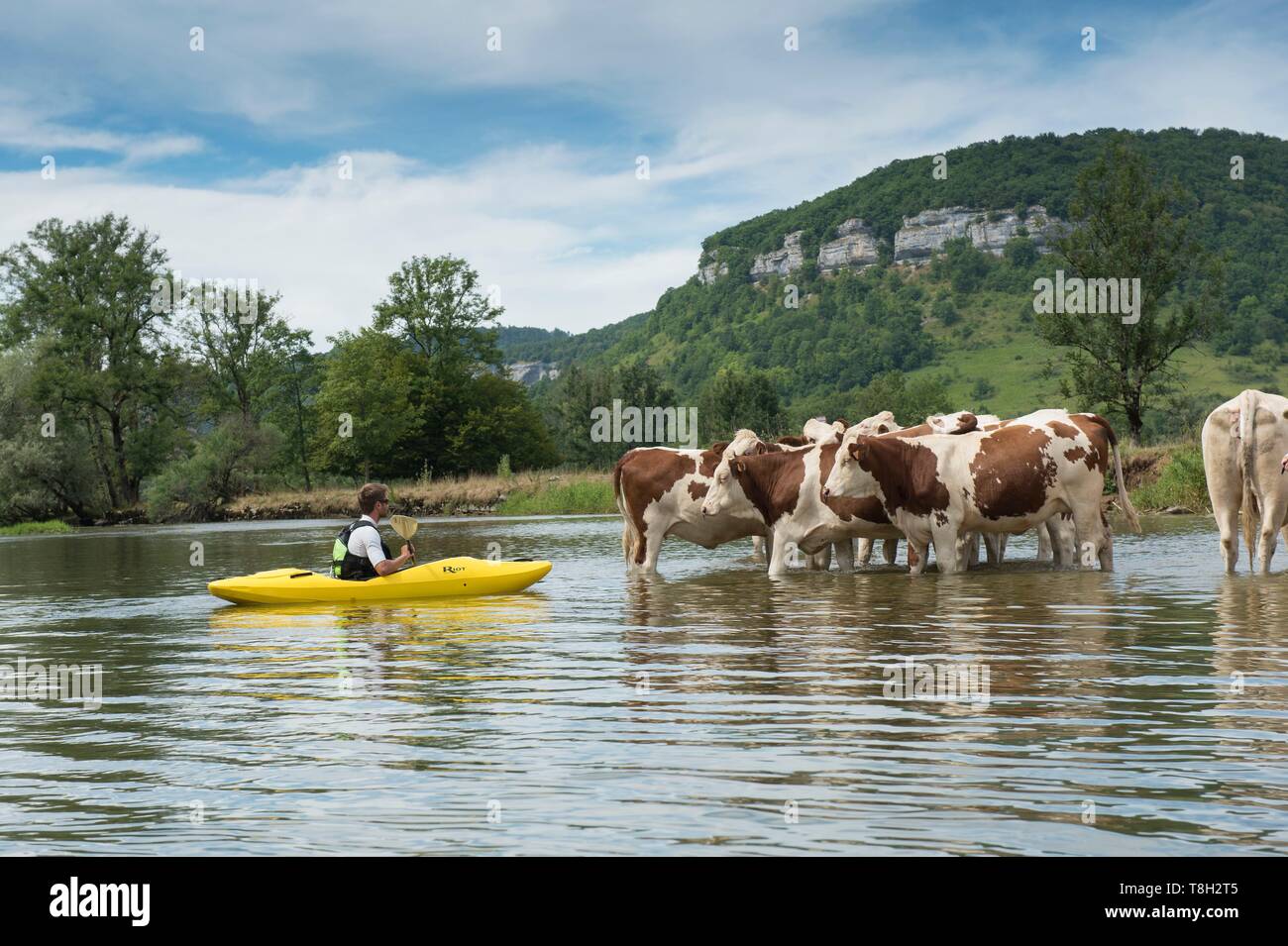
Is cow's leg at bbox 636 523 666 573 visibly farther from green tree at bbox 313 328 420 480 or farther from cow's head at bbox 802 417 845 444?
green tree at bbox 313 328 420 480

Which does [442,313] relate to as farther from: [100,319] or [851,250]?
[851,250]

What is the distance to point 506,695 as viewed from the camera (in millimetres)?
8664

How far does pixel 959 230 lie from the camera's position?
13575 centimetres

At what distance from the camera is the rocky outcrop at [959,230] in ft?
437

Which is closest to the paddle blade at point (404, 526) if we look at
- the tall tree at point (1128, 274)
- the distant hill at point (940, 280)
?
the tall tree at point (1128, 274)

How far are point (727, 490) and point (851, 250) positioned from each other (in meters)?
132

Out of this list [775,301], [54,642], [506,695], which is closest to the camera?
[506,695]

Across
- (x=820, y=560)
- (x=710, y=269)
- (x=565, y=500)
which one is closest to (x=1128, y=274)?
(x=565, y=500)

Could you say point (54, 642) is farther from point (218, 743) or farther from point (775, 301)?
point (775, 301)

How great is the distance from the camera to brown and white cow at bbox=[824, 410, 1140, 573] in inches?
625

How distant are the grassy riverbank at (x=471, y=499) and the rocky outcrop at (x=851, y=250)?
9203 centimetres

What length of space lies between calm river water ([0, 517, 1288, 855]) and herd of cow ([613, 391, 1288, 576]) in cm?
133

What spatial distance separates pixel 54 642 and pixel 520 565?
5383mm
